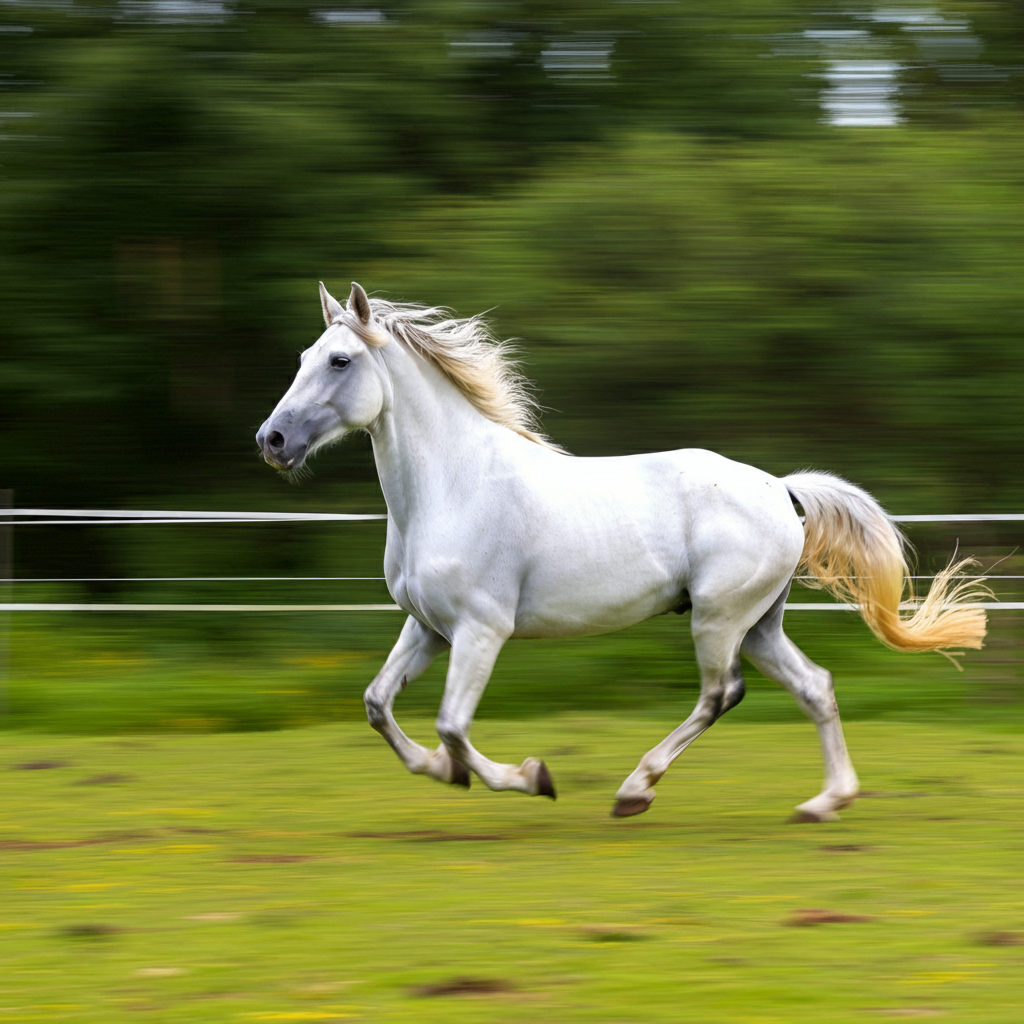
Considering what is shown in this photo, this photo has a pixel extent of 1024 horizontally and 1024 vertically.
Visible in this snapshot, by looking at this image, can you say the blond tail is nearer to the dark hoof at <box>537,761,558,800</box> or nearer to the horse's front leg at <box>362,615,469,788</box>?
the dark hoof at <box>537,761,558,800</box>

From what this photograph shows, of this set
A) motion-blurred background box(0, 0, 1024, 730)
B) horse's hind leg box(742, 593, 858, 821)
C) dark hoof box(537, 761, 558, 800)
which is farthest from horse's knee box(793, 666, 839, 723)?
motion-blurred background box(0, 0, 1024, 730)

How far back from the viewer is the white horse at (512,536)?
5.18 m

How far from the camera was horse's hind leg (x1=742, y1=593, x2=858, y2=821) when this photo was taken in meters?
5.42

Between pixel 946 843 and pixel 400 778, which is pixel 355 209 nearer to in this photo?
pixel 400 778

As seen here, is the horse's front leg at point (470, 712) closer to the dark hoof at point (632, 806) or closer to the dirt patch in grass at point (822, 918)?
the dark hoof at point (632, 806)

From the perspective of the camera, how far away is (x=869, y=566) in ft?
18.5

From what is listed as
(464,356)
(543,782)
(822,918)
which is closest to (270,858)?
(543,782)

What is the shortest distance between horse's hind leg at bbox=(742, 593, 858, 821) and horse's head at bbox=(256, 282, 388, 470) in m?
1.69

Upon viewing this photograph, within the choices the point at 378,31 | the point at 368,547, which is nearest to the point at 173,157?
the point at 378,31

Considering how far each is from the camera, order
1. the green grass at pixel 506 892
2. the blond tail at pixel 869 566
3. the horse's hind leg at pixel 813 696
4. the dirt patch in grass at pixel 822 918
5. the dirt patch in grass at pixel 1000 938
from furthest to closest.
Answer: the blond tail at pixel 869 566
the horse's hind leg at pixel 813 696
the dirt patch in grass at pixel 822 918
the dirt patch in grass at pixel 1000 938
the green grass at pixel 506 892

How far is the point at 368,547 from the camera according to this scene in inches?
400

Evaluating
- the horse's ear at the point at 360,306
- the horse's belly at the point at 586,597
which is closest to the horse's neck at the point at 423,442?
the horse's ear at the point at 360,306

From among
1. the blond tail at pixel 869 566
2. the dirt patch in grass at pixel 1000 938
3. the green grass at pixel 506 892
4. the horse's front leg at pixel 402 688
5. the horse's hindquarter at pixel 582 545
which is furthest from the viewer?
the blond tail at pixel 869 566

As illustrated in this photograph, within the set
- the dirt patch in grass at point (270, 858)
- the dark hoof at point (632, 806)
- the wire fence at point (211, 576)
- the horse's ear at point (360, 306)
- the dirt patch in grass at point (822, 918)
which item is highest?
the horse's ear at point (360, 306)
